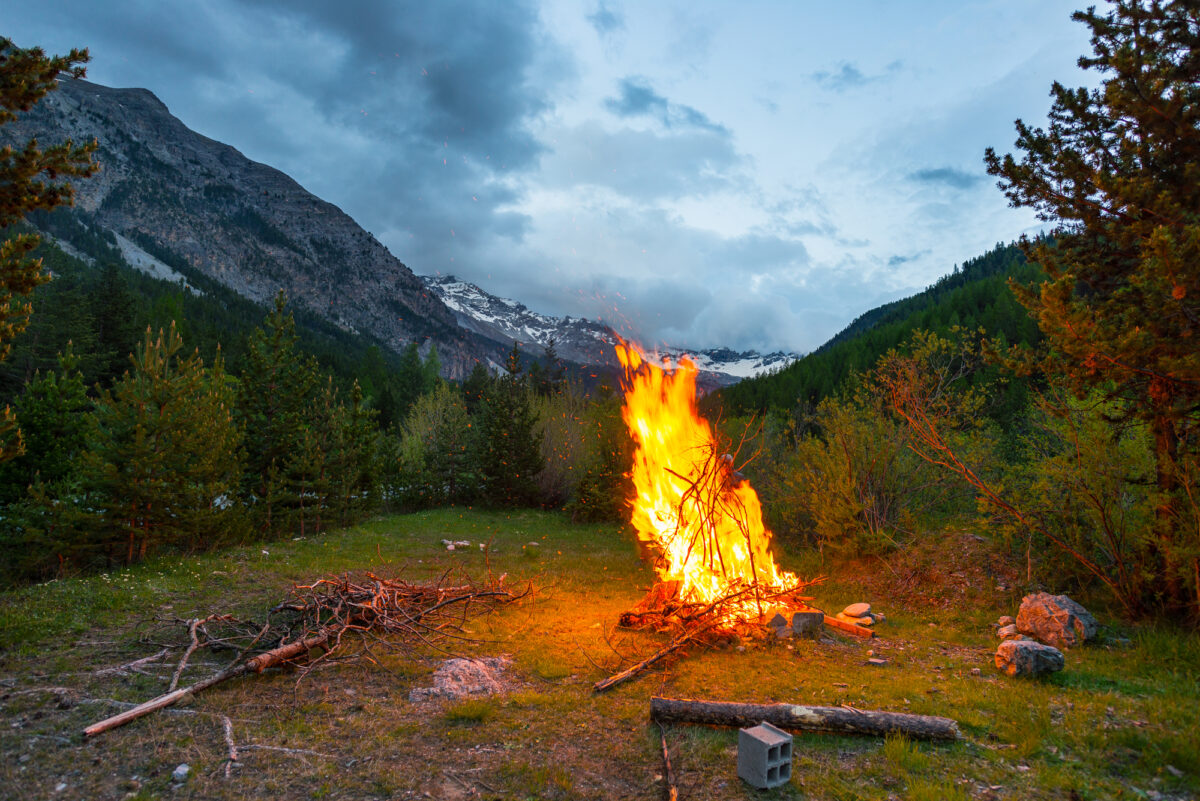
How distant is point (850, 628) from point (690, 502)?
342cm

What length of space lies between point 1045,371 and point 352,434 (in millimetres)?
20587

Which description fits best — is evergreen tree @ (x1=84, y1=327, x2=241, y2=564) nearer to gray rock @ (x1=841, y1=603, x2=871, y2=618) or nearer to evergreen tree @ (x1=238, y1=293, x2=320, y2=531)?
evergreen tree @ (x1=238, y1=293, x2=320, y2=531)

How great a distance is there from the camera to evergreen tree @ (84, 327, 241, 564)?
12273mm

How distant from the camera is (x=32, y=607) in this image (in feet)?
27.2

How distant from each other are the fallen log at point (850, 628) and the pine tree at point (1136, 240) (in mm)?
3985

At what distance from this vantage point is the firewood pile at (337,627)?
6.73 m

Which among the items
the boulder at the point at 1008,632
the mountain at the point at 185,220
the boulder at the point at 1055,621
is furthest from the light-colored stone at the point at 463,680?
the mountain at the point at 185,220

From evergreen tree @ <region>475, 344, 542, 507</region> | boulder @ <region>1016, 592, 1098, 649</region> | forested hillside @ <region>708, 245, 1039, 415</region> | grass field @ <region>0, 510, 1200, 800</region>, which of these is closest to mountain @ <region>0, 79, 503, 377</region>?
forested hillside @ <region>708, 245, 1039, 415</region>

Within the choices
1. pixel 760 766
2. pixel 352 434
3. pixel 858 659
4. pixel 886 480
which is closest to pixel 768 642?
pixel 858 659

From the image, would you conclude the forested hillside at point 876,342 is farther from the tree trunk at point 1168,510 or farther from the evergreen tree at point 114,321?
the evergreen tree at point 114,321

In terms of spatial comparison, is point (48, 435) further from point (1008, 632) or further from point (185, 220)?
point (185, 220)

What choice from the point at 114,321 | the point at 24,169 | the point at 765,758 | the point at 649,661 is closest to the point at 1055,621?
the point at 649,661

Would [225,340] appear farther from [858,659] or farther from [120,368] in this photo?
[858,659]

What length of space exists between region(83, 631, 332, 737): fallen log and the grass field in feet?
0.37
